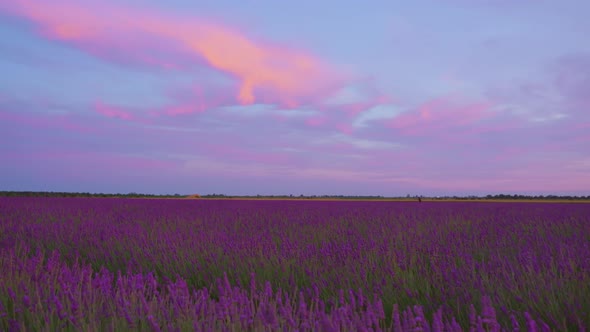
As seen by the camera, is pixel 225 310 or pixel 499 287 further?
pixel 499 287

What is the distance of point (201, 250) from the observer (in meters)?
4.85

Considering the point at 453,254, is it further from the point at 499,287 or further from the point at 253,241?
the point at 253,241

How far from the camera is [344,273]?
338 cm

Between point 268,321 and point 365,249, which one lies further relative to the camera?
point 365,249

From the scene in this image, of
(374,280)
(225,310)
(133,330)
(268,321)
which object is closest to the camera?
(268,321)

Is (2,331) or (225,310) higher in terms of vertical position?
(225,310)

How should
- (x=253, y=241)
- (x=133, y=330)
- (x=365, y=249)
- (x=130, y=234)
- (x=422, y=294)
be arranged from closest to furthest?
1. (x=133, y=330)
2. (x=422, y=294)
3. (x=365, y=249)
4. (x=253, y=241)
5. (x=130, y=234)

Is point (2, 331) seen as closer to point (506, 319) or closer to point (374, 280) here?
point (374, 280)

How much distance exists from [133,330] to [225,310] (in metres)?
0.40

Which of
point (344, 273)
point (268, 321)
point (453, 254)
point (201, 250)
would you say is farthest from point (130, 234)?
point (268, 321)

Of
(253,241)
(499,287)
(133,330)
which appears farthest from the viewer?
(253,241)

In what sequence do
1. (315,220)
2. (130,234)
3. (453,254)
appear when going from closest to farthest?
(453,254), (130,234), (315,220)

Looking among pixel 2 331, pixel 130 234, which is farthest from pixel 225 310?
pixel 130 234

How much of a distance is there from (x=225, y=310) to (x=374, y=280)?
61.0 inches
